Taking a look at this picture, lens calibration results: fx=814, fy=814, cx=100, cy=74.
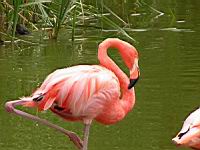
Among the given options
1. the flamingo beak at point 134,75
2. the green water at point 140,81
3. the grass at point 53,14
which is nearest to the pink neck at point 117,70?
the flamingo beak at point 134,75

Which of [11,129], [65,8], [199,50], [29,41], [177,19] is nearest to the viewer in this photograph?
[11,129]

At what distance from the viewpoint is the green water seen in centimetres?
732

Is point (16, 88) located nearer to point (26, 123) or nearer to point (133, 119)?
point (26, 123)

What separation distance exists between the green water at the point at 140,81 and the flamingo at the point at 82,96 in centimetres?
79

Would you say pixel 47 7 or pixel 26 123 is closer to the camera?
pixel 26 123

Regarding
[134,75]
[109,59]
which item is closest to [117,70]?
[109,59]

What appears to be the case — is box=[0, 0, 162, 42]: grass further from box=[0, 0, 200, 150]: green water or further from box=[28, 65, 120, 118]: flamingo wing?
box=[28, 65, 120, 118]: flamingo wing

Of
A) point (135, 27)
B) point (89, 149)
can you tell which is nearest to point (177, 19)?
point (135, 27)

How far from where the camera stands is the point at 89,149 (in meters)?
7.03

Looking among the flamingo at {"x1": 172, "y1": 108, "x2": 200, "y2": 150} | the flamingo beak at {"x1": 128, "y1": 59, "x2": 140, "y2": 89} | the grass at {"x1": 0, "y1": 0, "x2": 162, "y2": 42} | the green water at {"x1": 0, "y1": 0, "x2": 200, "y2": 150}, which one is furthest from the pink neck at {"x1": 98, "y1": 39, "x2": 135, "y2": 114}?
the grass at {"x1": 0, "y1": 0, "x2": 162, "y2": 42}

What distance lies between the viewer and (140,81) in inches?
371

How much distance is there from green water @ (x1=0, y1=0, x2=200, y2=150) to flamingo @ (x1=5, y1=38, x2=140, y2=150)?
792 millimetres

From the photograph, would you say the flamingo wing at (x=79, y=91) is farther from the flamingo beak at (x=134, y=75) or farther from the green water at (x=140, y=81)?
the green water at (x=140, y=81)

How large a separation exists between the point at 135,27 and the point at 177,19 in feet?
4.30
